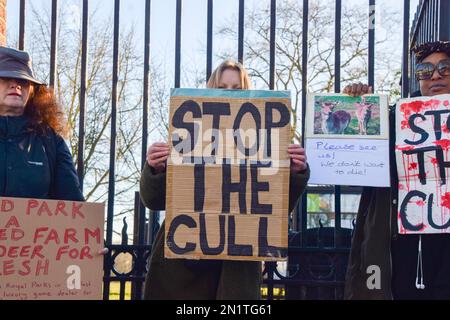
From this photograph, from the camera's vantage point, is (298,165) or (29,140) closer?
(298,165)

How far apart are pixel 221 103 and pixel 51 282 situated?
1188mm

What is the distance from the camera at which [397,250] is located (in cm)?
348

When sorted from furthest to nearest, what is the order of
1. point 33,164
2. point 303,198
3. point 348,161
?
point 303,198 → point 348,161 → point 33,164

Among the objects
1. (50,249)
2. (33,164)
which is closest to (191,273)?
(50,249)

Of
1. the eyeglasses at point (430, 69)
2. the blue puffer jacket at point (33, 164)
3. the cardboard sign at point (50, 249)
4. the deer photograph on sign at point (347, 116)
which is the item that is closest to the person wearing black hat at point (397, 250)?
the eyeglasses at point (430, 69)

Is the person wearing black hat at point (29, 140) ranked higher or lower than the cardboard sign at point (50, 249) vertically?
higher

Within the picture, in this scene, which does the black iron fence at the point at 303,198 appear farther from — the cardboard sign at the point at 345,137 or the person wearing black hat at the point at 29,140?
the person wearing black hat at the point at 29,140

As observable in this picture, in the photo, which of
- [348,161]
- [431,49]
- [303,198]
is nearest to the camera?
[431,49]

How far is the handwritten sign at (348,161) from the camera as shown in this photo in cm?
360

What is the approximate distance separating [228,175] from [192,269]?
49cm

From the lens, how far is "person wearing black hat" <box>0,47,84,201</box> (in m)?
3.43

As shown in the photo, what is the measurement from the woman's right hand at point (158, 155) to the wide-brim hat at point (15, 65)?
0.78m

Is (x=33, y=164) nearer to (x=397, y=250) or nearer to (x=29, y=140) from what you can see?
(x=29, y=140)
